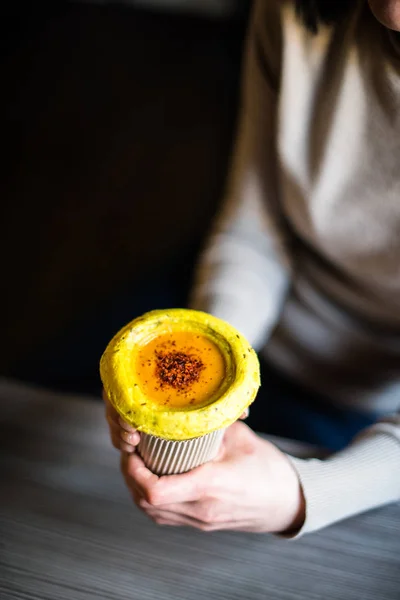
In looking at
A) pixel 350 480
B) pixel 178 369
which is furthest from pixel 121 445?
pixel 350 480

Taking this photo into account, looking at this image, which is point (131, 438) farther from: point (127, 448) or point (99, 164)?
point (99, 164)

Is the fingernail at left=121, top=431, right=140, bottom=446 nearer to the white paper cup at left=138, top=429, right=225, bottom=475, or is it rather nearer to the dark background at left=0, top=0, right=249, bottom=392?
the white paper cup at left=138, top=429, right=225, bottom=475

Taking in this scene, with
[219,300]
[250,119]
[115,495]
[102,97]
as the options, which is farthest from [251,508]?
[102,97]

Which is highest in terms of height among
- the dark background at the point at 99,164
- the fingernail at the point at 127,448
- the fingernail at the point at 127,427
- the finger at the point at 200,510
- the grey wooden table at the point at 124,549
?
the fingernail at the point at 127,427

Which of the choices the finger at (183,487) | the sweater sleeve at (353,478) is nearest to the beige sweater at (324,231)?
the sweater sleeve at (353,478)

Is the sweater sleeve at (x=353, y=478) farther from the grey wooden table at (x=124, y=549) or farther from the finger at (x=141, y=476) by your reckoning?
the finger at (x=141, y=476)

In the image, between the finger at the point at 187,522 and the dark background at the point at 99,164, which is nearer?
the finger at the point at 187,522
